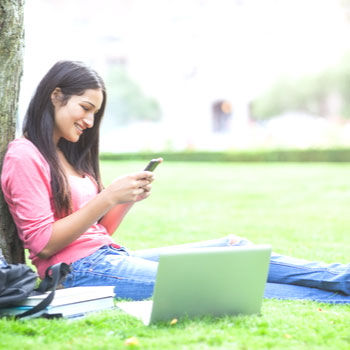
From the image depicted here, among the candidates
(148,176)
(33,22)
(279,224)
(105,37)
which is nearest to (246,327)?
(148,176)

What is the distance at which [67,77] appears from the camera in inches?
107

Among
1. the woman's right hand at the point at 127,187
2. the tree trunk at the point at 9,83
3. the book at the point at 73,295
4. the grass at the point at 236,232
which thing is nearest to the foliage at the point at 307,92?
the grass at the point at 236,232

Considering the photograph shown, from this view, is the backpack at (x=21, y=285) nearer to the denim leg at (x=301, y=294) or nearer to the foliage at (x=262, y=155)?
the denim leg at (x=301, y=294)

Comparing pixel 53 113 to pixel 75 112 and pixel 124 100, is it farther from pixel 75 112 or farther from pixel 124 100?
pixel 124 100

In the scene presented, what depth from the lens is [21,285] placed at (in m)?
2.32

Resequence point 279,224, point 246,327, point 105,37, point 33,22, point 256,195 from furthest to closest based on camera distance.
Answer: point 105,37
point 33,22
point 256,195
point 279,224
point 246,327

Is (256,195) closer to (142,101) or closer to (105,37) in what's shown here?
(142,101)

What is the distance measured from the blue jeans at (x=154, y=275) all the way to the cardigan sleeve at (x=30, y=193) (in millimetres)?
212

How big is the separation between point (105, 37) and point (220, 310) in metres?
36.0

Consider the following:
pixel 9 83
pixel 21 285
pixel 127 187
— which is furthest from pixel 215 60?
pixel 21 285

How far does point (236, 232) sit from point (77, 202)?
2.68 meters

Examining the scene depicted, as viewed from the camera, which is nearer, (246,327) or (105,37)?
(246,327)

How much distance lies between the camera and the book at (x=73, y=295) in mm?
2357

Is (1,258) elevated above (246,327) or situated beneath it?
elevated above
